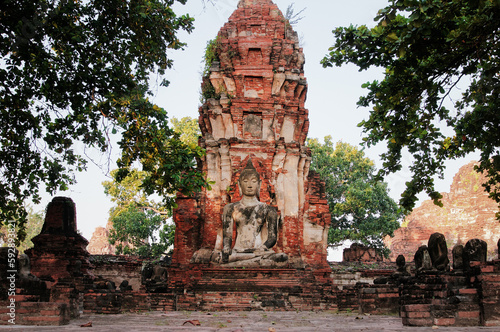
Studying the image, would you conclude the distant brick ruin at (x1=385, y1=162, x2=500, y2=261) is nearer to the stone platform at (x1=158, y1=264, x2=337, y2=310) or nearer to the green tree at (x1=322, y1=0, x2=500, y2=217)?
the stone platform at (x1=158, y1=264, x2=337, y2=310)

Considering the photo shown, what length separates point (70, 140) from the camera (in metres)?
8.34

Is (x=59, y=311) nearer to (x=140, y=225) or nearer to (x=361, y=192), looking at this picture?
(x=140, y=225)

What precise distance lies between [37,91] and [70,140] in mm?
953

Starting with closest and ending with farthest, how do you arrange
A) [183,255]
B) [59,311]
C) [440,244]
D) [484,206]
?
[59,311] < [440,244] < [183,255] < [484,206]

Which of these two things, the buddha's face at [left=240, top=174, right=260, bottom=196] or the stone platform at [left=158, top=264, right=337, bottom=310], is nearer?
the stone platform at [left=158, top=264, right=337, bottom=310]

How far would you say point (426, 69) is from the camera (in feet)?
21.1

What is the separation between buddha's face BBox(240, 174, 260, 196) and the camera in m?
14.5

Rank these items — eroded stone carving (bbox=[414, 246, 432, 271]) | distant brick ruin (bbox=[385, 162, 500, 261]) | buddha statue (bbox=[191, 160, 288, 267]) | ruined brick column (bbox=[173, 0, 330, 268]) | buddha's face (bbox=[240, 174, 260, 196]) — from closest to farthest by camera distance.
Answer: eroded stone carving (bbox=[414, 246, 432, 271])
buddha statue (bbox=[191, 160, 288, 267])
buddha's face (bbox=[240, 174, 260, 196])
ruined brick column (bbox=[173, 0, 330, 268])
distant brick ruin (bbox=[385, 162, 500, 261])

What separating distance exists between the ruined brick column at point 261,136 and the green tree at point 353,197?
1036cm

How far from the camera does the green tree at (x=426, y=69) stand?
559 centimetres

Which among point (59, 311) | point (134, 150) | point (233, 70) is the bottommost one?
point (59, 311)

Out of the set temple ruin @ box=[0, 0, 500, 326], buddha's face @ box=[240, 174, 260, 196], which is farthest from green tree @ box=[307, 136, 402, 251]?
buddha's face @ box=[240, 174, 260, 196]

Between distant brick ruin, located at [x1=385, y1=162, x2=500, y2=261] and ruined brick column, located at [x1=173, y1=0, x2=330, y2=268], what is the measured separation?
20.1m

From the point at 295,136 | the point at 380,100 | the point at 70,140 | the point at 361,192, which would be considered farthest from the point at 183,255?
the point at 361,192
